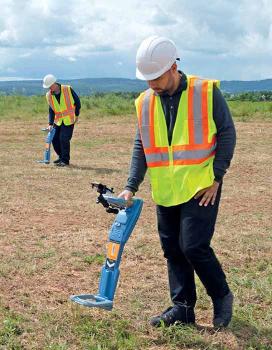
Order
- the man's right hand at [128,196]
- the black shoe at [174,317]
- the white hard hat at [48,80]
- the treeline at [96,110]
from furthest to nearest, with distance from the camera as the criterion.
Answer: the treeline at [96,110] → the white hard hat at [48,80] → the black shoe at [174,317] → the man's right hand at [128,196]

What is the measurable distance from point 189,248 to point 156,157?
24.6 inches

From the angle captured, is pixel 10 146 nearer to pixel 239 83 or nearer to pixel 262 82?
pixel 239 83

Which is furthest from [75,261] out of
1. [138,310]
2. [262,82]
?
[262,82]

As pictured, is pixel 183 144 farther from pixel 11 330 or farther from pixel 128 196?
pixel 11 330

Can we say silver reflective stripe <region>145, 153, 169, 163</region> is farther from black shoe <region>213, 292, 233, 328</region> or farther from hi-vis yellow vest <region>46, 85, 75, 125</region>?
hi-vis yellow vest <region>46, 85, 75, 125</region>

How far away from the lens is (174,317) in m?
4.08

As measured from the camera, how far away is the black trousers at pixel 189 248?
12.3 feet

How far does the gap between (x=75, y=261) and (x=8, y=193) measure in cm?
346

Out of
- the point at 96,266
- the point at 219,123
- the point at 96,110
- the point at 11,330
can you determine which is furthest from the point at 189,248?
the point at 96,110

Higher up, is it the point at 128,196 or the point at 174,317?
the point at 128,196

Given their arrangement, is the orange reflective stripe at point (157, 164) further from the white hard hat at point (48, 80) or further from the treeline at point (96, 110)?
the treeline at point (96, 110)

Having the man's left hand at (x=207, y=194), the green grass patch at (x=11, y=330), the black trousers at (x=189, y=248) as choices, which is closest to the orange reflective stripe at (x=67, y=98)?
the green grass patch at (x=11, y=330)

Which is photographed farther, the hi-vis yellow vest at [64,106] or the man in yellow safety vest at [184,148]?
the hi-vis yellow vest at [64,106]

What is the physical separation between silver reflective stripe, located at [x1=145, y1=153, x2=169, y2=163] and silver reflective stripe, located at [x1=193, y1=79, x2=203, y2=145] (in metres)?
0.24
